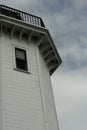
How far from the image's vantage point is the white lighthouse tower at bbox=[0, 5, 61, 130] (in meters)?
19.4

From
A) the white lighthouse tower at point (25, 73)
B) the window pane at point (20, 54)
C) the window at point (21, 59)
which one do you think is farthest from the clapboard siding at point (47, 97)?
the window pane at point (20, 54)

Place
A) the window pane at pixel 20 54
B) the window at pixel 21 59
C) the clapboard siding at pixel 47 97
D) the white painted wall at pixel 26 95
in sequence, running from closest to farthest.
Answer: the white painted wall at pixel 26 95
the clapboard siding at pixel 47 97
the window at pixel 21 59
the window pane at pixel 20 54

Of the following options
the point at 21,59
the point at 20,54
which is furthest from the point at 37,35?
the point at 21,59

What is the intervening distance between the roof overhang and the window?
97 centimetres

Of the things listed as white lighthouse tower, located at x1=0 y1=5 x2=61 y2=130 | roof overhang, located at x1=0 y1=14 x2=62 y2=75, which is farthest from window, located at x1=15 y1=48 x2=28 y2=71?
roof overhang, located at x1=0 y1=14 x2=62 y2=75

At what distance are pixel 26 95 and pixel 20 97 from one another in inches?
18.8

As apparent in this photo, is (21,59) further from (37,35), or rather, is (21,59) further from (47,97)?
(47,97)

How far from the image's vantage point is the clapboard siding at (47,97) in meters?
21.0

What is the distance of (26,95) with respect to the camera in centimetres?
2050

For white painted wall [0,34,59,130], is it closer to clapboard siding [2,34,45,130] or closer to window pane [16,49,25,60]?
clapboard siding [2,34,45,130]

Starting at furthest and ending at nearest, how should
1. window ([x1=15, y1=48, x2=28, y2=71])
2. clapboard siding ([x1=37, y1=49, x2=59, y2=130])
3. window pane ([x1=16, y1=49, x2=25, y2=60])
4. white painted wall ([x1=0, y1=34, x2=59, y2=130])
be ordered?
window pane ([x1=16, y1=49, x2=25, y2=60]) → window ([x1=15, y1=48, x2=28, y2=71]) → clapboard siding ([x1=37, y1=49, x2=59, y2=130]) → white painted wall ([x1=0, y1=34, x2=59, y2=130])

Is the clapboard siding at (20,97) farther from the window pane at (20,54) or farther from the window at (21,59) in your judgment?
the window pane at (20,54)

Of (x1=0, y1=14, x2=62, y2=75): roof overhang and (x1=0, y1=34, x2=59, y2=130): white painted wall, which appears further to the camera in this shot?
(x1=0, y1=14, x2=62, y2=75): roof overhang

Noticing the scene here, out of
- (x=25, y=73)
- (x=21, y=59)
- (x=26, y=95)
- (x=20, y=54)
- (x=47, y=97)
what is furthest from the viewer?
(x=20, y=54)
